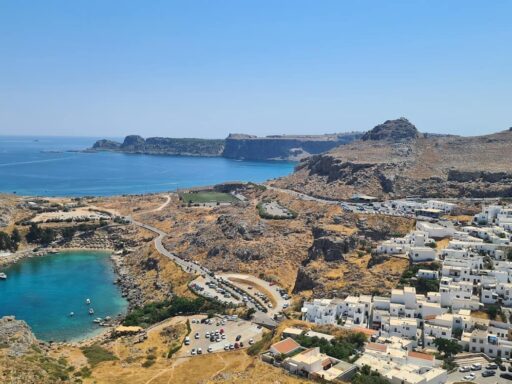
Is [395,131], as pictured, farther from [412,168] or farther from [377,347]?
[377,347]

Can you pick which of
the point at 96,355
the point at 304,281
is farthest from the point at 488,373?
the point at 96,355

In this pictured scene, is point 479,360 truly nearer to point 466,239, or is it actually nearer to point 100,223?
point 466,239

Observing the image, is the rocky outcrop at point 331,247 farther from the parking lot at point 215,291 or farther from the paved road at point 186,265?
the paved road at point 186,265

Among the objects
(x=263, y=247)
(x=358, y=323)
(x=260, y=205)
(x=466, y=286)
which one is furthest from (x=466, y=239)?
(x=260, y=205)

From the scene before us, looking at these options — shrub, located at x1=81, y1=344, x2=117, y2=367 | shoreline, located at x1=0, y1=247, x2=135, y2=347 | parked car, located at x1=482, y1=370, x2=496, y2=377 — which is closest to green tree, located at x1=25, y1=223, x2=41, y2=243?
shoreline, located at x1=0, y1=247, x2=135, y2=347

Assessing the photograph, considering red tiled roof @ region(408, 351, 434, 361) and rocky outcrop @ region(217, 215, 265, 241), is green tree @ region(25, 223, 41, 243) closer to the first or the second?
rocky outcrop @ region(217, 215, 265, 241)

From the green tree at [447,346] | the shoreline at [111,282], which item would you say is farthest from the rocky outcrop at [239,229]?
the green tree at [447,346]
